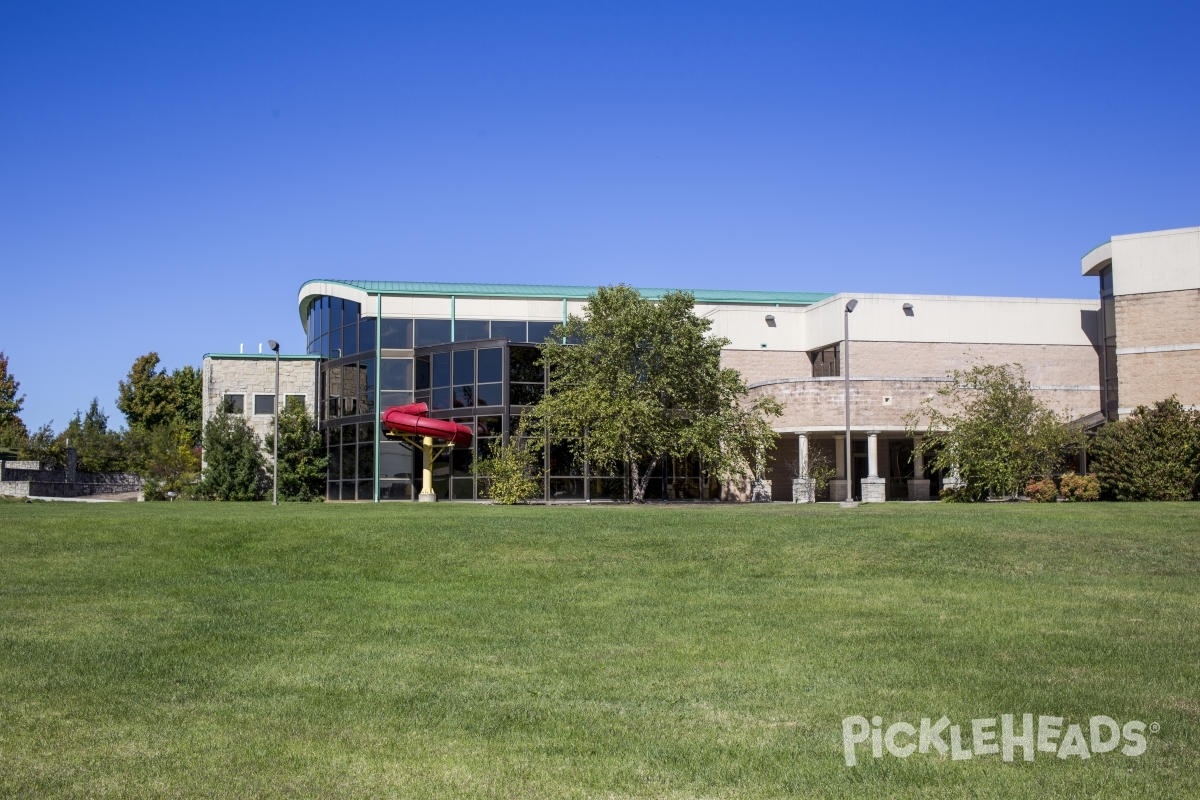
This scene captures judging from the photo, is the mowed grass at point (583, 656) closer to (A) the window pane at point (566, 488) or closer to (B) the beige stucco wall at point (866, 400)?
(B) the beige stucco wall at point (866, 400)

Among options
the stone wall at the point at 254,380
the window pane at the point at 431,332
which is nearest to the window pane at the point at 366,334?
the window pane at the point at 431,332

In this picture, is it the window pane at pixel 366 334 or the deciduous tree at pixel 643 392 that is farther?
the window pane at pixel 366 334

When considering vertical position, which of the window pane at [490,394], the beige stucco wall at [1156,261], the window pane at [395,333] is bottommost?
the window pane at [490,394]

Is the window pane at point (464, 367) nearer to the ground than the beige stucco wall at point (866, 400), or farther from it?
farther from it

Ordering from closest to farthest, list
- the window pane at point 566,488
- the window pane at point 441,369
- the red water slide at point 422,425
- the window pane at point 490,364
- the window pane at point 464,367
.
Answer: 1. the red water slide at point 422,425
2. the window pane at point 566,488
3. the window pane at point 490,364
4. the window pane at point 464,367
5. the window pane at point 441,369

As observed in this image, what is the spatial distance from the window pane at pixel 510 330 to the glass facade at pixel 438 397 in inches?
1.6

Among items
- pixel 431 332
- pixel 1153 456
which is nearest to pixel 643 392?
pixel 431 332

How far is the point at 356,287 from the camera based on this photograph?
44.5 metres

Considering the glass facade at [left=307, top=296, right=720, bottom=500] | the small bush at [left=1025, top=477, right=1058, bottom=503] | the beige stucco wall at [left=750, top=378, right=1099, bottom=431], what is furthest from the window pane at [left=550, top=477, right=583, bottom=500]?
the small bush at [left=1025, top=477, right=1058, bottom=503]

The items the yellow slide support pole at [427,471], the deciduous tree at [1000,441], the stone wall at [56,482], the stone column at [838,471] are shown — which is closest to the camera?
the deciduous tree at [1000,441]

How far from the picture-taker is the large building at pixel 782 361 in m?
38.0

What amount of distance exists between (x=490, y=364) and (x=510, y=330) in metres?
3.44

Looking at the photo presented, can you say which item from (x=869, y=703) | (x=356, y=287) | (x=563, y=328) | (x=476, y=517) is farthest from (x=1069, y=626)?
(x=356, y=287)

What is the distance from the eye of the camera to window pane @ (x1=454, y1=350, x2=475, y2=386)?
135ft
